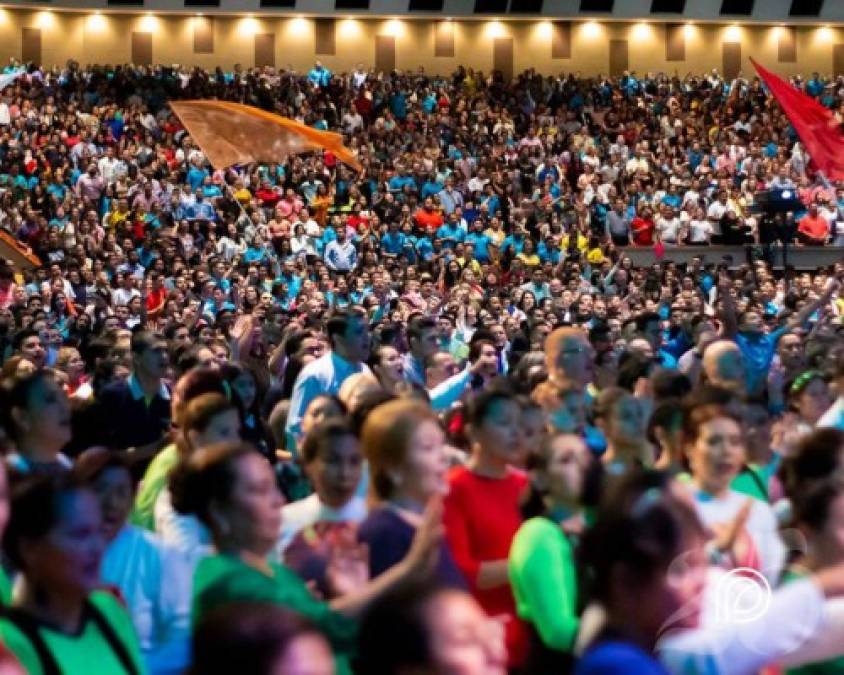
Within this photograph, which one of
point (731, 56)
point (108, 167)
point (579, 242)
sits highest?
point (731, 56)

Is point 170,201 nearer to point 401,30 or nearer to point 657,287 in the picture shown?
point 657,287

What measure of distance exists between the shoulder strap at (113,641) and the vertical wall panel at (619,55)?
43.1m

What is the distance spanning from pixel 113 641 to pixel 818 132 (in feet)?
61.4

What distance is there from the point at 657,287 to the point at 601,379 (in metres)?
13.0

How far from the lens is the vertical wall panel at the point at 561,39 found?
46469mm

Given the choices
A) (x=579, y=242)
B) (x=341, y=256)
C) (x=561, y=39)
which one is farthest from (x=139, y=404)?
(x=561, y=39)

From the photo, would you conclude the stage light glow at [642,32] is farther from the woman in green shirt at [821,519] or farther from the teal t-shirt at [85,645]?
the teal t-shirt at [85,645]

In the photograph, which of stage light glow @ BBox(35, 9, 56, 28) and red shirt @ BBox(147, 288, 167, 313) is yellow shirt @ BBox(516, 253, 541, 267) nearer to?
red shirt @ BBox(147, 288, 167, 313)

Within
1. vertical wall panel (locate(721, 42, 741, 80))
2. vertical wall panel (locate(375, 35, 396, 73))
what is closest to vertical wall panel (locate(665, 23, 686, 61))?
vertical wall panel (locate(721, 42, 741, 80))

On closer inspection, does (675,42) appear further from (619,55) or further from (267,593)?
(267,593)

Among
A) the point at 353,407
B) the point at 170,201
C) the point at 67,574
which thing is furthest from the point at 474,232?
the point at 67,574

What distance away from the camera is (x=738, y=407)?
665cm

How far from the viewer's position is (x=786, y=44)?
4712 centimetres

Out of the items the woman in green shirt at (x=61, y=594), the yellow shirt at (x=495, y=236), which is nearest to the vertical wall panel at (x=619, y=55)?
the yellow shirt at (x=495, y=236)
